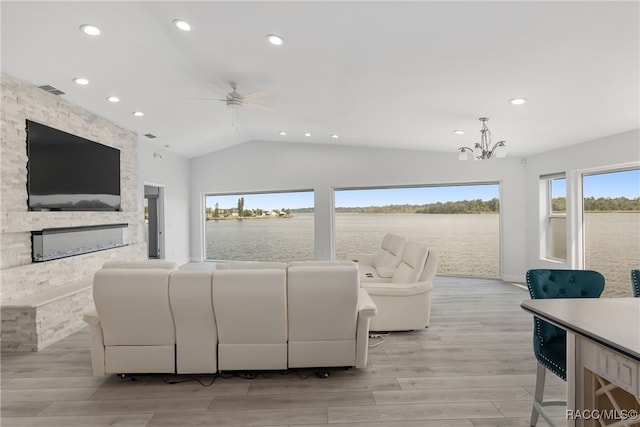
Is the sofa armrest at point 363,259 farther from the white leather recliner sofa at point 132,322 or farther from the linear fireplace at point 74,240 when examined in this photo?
the linear fireplace at point 74,240

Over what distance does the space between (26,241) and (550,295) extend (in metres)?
5.34

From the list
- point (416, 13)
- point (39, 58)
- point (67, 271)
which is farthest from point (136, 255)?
point (416, 13)

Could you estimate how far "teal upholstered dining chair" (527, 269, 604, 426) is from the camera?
2.09 m

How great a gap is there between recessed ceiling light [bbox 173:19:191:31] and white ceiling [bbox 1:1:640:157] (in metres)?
0.09

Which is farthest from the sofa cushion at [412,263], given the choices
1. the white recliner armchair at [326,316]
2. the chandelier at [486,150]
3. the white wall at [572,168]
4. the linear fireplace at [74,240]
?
the linear fireplace at [74,240]

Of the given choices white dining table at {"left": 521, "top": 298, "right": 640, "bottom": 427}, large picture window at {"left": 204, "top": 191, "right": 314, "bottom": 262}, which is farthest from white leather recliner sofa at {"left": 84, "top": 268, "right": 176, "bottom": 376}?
large picture window at {"left": 204, "top": 191, "right": 314, "bottom": 262}

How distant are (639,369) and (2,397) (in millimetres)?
3922

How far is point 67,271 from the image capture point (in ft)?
14.6

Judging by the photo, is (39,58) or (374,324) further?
(374,324)

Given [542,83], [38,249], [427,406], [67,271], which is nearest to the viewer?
[427,406]

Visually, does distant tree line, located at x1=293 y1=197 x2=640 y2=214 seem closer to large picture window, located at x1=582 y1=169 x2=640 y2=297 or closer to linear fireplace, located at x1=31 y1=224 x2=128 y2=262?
large picture window, located at x1=582 y1=169 x2=640 y2=297

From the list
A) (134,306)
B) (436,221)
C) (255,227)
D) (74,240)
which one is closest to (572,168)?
(436,221)

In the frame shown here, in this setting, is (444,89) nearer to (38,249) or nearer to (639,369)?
(639,369)

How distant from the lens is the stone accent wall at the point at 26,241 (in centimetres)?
341
